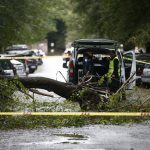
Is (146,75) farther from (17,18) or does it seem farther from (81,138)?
(81,138)

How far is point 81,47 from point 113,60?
1673 millimetres

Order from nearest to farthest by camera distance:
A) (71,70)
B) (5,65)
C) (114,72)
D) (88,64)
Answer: (114,72), (88,64), (71,70), (5,65)

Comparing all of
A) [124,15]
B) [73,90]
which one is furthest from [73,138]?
[124,15]

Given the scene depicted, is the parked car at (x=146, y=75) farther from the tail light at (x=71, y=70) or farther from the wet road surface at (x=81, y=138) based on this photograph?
the wet road surface at (x=81, y=138)

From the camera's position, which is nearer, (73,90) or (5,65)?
(73,90)

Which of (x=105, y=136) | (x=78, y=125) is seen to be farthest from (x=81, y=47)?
(x=105, y=136)

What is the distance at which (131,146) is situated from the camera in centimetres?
959

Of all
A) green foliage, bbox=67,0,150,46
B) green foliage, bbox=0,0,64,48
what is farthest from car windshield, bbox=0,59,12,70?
green foliage, bbox=67,0,150,46

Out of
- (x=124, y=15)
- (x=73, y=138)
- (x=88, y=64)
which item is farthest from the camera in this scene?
(x=124, y=15)

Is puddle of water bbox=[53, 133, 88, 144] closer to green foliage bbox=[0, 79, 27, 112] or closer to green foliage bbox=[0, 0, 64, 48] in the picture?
green foliage bbox=[0, 79, 27, 112]

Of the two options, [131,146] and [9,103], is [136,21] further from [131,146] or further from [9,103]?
[131,146]

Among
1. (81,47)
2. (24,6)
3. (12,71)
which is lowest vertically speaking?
(12,71)

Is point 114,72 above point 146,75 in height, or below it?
above

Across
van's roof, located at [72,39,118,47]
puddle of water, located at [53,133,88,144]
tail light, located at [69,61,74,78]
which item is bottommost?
puddle of water, located at [53,133,88,144]
